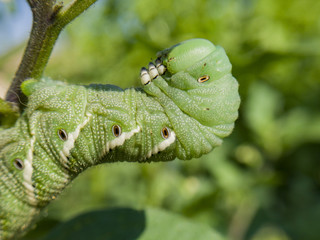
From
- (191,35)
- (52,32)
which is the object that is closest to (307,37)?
(191,35)

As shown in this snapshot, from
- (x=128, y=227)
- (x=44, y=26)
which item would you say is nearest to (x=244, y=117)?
(x=128, y=227)

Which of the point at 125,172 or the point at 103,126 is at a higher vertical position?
the point at 103,126

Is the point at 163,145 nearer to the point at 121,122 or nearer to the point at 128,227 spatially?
the point at 121,122

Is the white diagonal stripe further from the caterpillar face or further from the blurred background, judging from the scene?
the blurred background

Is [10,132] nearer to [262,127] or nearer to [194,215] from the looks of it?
[194,215]

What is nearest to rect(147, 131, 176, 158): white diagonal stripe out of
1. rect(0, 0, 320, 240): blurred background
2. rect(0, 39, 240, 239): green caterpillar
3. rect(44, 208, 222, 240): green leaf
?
rect(0, 39, 240, 239): green caterpillar

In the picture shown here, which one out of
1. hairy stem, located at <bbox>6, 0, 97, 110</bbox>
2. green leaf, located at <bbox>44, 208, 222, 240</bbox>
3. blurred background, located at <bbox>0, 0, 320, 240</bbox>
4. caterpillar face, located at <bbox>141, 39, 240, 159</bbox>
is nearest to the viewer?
hairy stem, located at <bbox>6, 0, 97, 110</bbox>
